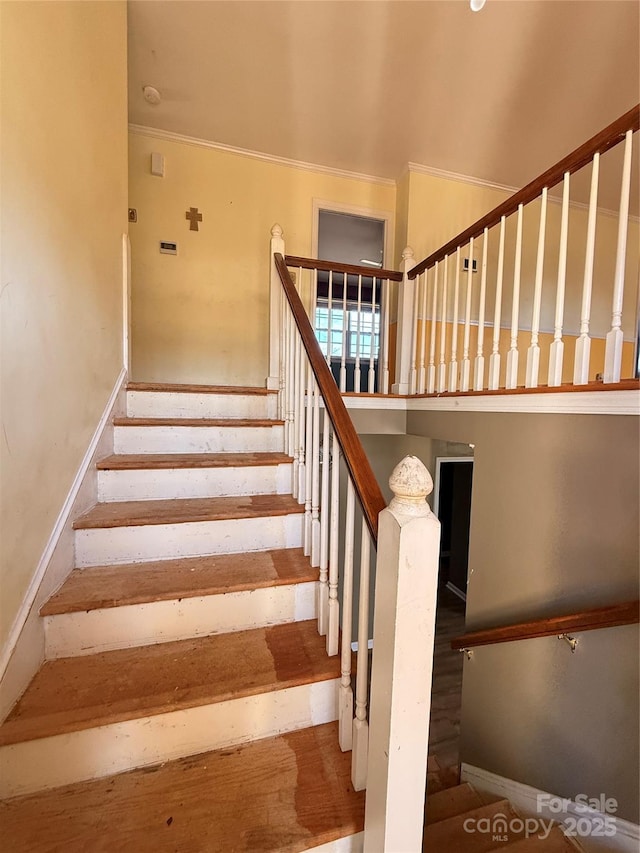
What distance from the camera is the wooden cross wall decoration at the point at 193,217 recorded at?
10.6 ft

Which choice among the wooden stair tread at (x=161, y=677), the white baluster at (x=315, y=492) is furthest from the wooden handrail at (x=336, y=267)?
the wooden stair tread at (x=161, y=677)

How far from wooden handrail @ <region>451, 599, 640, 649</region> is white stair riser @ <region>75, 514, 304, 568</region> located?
100 cm

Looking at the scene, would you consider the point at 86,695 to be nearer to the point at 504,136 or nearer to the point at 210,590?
the point at 210,590

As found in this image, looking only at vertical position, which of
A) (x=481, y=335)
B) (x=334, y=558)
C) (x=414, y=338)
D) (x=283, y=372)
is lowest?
(x=334, y=558)

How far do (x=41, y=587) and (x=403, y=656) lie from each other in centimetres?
110

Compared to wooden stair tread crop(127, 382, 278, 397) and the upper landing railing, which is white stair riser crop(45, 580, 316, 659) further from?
the upper landing railing

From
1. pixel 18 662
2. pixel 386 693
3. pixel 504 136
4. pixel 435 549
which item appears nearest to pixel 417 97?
pixel 504 136

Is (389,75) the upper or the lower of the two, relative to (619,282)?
upper

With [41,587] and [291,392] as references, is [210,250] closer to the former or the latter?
[291,392]

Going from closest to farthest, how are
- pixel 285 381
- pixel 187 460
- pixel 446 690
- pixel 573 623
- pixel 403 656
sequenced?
pixel 403 656
pixel 573 623
pixel 187 460
pixel 285 381
pixel 446 690

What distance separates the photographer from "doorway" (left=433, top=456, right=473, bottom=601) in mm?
5438

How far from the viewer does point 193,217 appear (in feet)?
10.6

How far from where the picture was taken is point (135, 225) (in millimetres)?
3098

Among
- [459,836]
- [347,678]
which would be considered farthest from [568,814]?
[347,678]
